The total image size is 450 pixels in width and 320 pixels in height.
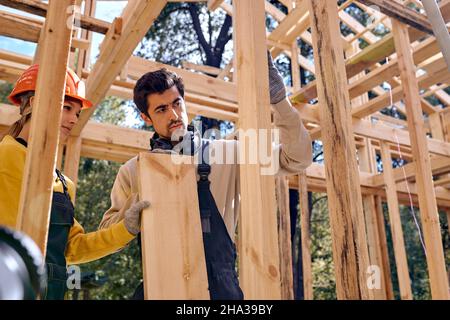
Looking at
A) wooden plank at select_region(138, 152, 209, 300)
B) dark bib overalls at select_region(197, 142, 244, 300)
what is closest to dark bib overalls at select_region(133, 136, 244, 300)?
dark bib overalls at select_region(197, 142, 244, 300)

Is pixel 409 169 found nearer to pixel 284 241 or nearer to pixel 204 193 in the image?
pixel 284 241

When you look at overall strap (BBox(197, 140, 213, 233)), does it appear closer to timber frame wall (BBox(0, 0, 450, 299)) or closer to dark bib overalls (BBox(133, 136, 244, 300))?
dark bib overalls (BBox(133, 136, 244, 300))

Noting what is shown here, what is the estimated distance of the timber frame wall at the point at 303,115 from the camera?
131 cm

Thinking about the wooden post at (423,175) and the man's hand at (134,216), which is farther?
the wooden post at (423,175)

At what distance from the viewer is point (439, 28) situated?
73.2 inches

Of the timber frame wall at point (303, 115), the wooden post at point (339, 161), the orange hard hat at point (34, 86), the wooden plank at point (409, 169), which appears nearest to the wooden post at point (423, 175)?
the timber frame wall at point (303, 115)

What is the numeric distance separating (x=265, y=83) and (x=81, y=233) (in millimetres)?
1220

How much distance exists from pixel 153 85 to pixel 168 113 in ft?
0.58

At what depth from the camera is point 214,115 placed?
5.31 meters

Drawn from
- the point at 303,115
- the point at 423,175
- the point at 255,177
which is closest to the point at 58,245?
the point at 255,177

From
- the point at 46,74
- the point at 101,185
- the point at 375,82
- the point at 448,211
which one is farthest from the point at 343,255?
the point at 101,185

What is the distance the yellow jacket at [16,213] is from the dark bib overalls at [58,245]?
0.07m

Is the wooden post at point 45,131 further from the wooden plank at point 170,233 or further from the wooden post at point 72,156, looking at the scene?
the wooden post at point 72,156

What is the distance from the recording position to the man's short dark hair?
7.50 ft
